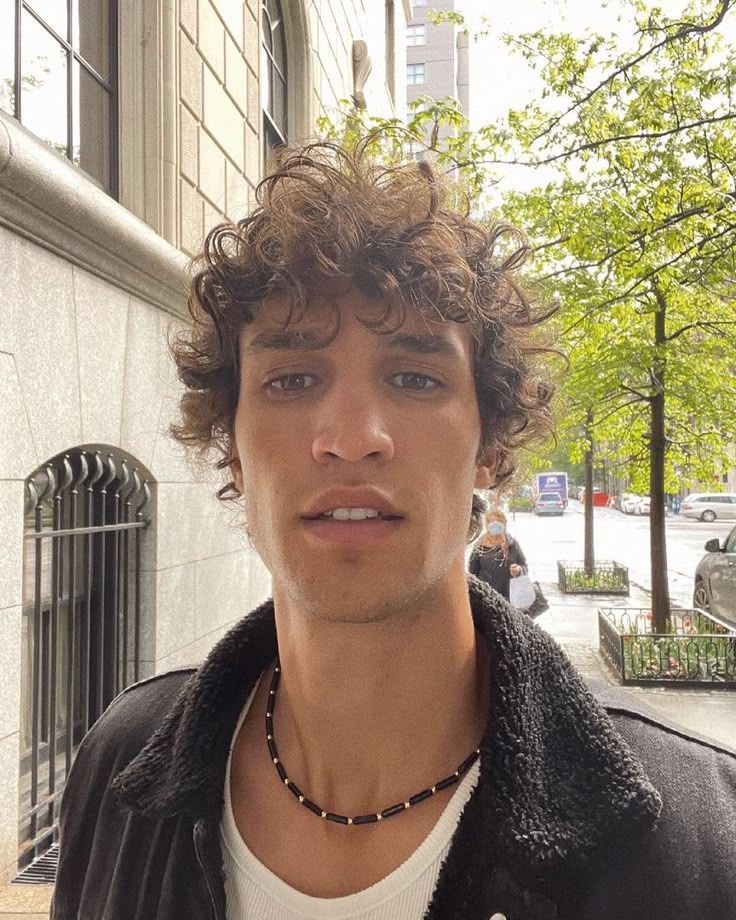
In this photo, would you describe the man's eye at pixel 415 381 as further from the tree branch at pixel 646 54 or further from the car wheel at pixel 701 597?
the car wheel at pixel 701 597

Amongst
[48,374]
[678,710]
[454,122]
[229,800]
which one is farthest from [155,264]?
[678,710]

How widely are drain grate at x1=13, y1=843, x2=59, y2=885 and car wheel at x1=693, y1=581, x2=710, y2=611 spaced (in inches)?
456

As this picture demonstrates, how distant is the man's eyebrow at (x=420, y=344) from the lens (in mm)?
1671

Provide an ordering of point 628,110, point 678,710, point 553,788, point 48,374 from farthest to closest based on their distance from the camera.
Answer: point 678,710, point 628,110, point 48,374, point 553,788

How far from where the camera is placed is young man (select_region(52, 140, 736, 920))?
4.57ft

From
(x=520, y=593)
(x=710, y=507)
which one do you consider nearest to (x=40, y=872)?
(x=520, y=593)

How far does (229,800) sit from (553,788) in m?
0.68

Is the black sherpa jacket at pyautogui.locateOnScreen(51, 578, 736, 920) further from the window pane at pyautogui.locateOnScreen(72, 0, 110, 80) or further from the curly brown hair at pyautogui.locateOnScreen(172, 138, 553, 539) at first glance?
the window pane at pyautogui.locateOnScreen(72, 0, 110, 80)

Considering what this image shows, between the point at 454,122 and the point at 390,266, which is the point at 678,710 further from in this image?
the point at 390,266

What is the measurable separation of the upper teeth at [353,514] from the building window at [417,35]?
71777 millimetres

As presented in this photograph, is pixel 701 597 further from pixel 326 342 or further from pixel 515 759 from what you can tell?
pixel 326 342

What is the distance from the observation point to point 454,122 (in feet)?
25.8

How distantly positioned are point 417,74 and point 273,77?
2458 inches

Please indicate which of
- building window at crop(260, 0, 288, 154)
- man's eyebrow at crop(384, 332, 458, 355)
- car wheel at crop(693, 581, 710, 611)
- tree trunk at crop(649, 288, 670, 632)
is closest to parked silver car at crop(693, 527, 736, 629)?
car wheel at crop(693, 581, 710, 611)
